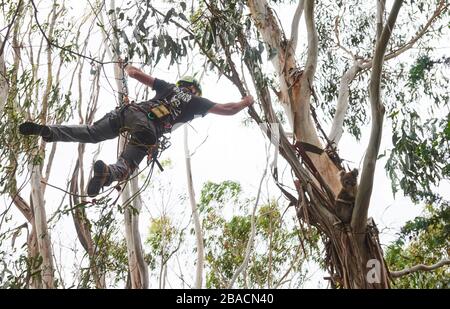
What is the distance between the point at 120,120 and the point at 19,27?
367cm

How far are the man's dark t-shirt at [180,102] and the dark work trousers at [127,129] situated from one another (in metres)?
0.20

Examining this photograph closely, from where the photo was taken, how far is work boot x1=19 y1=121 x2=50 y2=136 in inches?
113

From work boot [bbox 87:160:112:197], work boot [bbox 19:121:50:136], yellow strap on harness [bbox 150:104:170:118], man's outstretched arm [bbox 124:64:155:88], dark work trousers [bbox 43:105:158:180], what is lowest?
work boot [bbox 87:160:112:197]

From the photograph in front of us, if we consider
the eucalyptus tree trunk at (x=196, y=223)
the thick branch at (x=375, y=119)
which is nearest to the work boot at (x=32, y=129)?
the thick branch at (x=375, y=119)

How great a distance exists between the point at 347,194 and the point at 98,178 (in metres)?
1.62

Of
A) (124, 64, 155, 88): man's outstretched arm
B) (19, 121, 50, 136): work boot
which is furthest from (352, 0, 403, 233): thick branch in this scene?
(19, 121, 50, 136): work boot

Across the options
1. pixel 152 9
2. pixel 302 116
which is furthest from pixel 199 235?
pixel 152 9

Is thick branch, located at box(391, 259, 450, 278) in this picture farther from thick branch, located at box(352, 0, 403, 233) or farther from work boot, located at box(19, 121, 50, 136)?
work boot, located at box(19, 121, 50, 136)

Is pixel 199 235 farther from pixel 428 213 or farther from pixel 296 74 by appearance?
pixel 428 213

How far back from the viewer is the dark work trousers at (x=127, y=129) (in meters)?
3.22

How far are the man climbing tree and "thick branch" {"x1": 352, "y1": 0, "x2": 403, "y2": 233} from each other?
731 millimetres

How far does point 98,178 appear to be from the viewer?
2.99m
